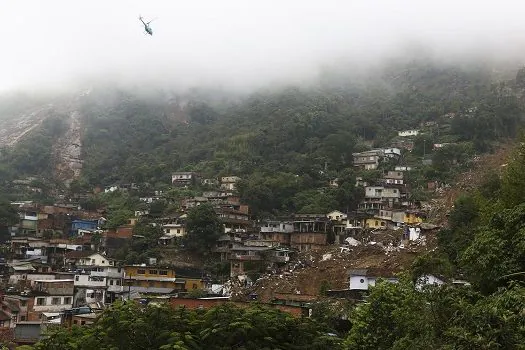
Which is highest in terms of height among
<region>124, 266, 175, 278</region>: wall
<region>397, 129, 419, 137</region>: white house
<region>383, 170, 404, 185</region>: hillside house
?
<region>397, 129, 419, 137</region>: white house

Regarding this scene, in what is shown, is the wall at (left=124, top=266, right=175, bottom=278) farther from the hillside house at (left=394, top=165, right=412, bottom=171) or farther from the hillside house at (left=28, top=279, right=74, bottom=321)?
the hillside house at (left=394, top=165, right=412, bottom=171)

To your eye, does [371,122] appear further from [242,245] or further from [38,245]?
[38,245]

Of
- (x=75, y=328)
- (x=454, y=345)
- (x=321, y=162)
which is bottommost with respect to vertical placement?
(x=75, y=328)

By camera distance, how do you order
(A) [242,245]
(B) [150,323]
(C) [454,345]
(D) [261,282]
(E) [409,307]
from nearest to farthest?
(C) [454,345] → (E) [409,307] → (B) [150,323] → (D) [261,282] → (A) [242,245]

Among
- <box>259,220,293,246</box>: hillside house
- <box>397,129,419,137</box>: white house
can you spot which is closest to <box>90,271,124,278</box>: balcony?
<box>259,220,293,246</box>: hillside house

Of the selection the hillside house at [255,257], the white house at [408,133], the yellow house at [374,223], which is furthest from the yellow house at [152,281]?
the white house at [408,133]

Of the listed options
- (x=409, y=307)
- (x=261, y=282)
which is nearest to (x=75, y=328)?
(x=409, y=307)

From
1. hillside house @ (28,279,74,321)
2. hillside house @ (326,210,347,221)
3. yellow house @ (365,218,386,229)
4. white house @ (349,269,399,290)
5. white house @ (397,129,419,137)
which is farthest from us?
white house @ (397,129,419,137)
